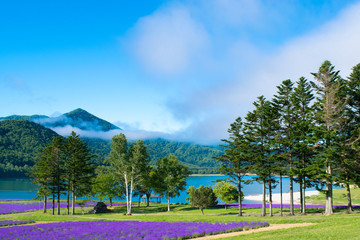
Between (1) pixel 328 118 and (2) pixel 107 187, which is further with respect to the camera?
(2) pixel 107 187

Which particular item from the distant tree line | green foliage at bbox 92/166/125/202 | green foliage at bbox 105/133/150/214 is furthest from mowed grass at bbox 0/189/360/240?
green foliage at bbox 92/166/125/202

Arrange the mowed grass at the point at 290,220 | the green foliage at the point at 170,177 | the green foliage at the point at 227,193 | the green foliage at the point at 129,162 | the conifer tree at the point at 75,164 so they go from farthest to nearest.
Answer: the green foliage at the point at 170,177
the green foliage at the point at 129,162
the conifer tree at the point at 75,164
the green foliage at the point at 227,193
the mowed grass at the point at 290,220

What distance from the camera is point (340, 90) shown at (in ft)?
A: 108

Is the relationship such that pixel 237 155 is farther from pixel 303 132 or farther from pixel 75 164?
pixel 75 164

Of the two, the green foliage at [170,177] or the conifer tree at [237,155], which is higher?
the conifer tree at [237,155]

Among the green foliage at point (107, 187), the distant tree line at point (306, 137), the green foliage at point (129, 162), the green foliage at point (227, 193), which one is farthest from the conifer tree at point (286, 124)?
the green foliage at point (107, 187)

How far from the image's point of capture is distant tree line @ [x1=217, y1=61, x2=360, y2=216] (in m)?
31.3

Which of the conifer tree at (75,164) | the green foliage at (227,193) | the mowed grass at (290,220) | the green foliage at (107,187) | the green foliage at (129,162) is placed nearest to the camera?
the mowed grass at (290,220)

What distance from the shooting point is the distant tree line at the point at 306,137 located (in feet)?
103

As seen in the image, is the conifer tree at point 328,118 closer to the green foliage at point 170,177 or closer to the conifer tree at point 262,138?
the conifer tree at point 262,138

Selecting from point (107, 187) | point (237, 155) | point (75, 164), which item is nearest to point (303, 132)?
point (237, 155)

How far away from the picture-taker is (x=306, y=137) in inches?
1312

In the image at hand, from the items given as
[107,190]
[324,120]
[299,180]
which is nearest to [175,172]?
[107,190]

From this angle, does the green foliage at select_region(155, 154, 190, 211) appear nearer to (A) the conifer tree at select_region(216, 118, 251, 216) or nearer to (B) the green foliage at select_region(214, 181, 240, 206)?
(B) the green foliage at select_region(214, 181, 240, 206)
